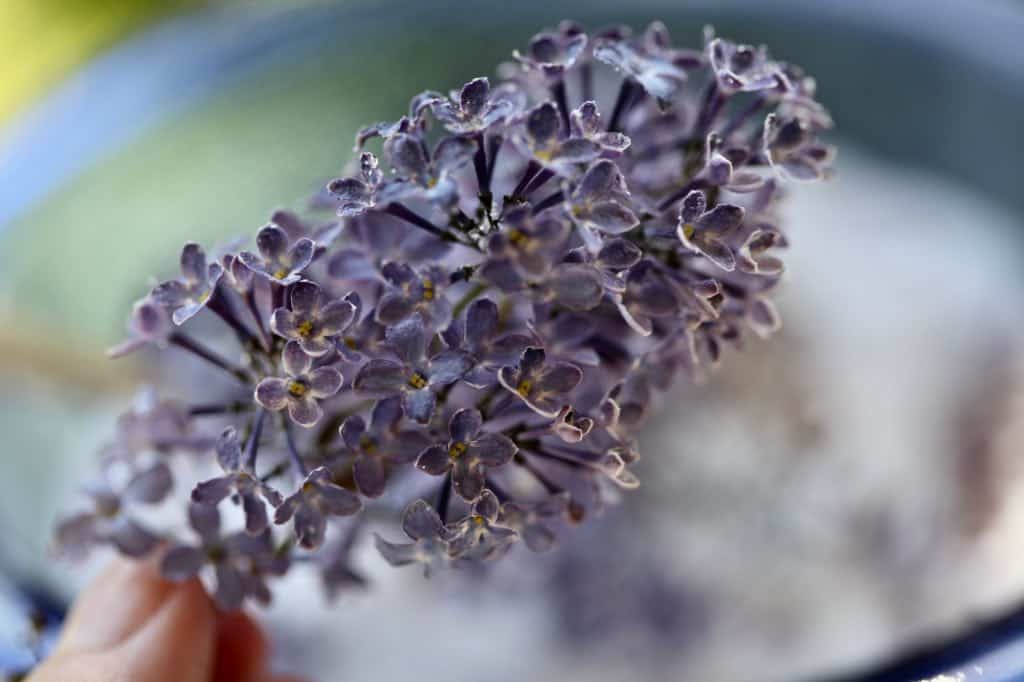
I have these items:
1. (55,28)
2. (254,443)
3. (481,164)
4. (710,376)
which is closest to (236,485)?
(254,443)

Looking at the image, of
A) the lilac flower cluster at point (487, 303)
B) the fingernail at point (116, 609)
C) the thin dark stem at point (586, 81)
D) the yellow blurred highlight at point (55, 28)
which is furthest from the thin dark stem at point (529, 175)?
the yellow blurred highlight at point (55, 28)

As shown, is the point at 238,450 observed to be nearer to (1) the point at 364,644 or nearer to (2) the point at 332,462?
(2) the point at 332,462

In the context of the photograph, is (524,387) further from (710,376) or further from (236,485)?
(710,376)

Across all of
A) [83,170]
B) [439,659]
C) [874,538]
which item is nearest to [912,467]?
[874,538]

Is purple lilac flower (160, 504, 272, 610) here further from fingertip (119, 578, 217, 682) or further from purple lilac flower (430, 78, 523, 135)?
purple lilac flower (430, 78, 523, 135)

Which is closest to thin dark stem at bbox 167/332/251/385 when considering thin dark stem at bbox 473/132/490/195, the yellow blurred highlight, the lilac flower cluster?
the lilac flower cluster

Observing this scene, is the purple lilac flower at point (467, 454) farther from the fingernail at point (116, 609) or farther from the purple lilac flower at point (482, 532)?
the fingernail at point (116, 609)

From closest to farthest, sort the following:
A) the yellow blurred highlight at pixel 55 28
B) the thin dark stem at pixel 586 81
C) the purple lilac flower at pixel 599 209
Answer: the purple lilac flower at pixel 599 209
the thin dark stem at pixel 586 81
the yellow blurred highlight at pixel 55 28
